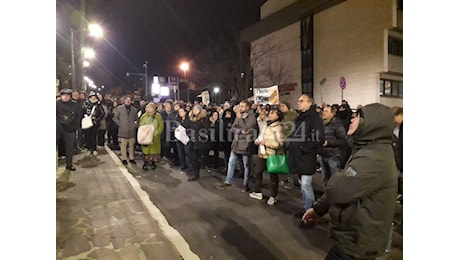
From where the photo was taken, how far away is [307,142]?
5660 mm

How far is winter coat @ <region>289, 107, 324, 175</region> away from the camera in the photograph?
18.4ft

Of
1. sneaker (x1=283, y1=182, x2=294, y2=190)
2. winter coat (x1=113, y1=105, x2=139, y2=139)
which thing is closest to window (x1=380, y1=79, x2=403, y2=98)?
sneaker (x1=283, y1=182, x2=294, y2=190)

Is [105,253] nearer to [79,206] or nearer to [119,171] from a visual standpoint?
[79,206]

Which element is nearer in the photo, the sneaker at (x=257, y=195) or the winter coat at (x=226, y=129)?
the sneaker at (x=257, y=195)

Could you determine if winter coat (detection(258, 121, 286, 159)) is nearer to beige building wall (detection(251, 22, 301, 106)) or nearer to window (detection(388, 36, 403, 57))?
window (detection(388, 36, 403, 57))

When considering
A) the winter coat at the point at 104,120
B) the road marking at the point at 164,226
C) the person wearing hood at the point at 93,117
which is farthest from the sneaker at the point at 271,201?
the winter coat at the point at 104,120

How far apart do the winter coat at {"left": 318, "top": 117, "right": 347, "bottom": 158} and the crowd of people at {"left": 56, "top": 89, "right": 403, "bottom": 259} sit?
0.02 meters

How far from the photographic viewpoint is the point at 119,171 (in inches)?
380

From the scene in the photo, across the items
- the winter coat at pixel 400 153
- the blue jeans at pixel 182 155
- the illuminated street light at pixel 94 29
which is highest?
the illuminated street light at pixel 94 29

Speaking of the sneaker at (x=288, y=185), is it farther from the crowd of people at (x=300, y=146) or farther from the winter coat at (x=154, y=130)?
the winter coat at (x=154, y=130)

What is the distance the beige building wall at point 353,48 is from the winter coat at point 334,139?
16.1 meters

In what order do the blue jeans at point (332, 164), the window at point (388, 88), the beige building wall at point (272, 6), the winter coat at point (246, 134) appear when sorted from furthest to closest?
the beige building wall at point (272, 6) < the window at point (388, 88) < the winter coat at point (246, 134) < the blue jeans at point (332, 164)

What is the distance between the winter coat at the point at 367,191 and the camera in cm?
246
